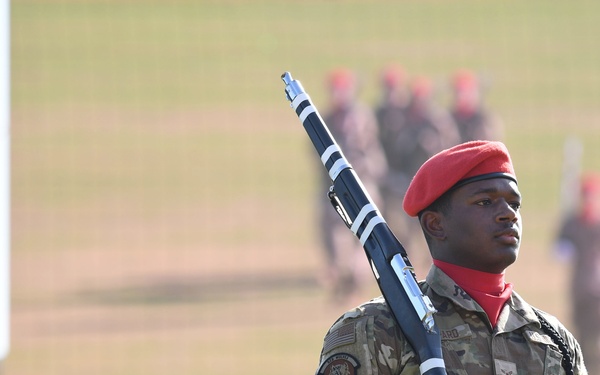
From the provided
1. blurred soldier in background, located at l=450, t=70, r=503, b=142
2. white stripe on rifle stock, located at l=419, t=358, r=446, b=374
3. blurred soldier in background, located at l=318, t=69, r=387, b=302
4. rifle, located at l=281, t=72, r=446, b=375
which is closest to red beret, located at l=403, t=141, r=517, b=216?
rifle, located at l=281, t=72, r=446, b=375

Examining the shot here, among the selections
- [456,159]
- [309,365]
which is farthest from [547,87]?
[456,159]

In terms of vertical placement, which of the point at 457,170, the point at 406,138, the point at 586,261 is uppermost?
the point at 406,138

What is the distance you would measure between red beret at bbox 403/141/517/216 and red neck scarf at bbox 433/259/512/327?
0.51 feet

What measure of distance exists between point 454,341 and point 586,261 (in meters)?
9.54

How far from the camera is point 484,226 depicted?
10.2 feet

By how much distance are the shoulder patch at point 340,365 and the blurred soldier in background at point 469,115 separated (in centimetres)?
1339

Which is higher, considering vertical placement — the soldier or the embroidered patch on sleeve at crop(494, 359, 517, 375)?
the soldier

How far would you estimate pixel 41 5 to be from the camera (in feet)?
87.0

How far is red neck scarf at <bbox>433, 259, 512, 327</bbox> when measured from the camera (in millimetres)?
3168

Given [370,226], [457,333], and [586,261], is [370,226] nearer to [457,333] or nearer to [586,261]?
[457,333]

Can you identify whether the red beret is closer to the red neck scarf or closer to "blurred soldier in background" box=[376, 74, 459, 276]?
the red neck scarf

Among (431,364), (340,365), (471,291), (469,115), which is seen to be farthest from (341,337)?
(469,115)

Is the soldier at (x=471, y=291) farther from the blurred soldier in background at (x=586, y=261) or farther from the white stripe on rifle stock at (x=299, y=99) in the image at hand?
the blurred soldier in background at (x=586, y=261)

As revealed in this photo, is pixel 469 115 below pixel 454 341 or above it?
above
